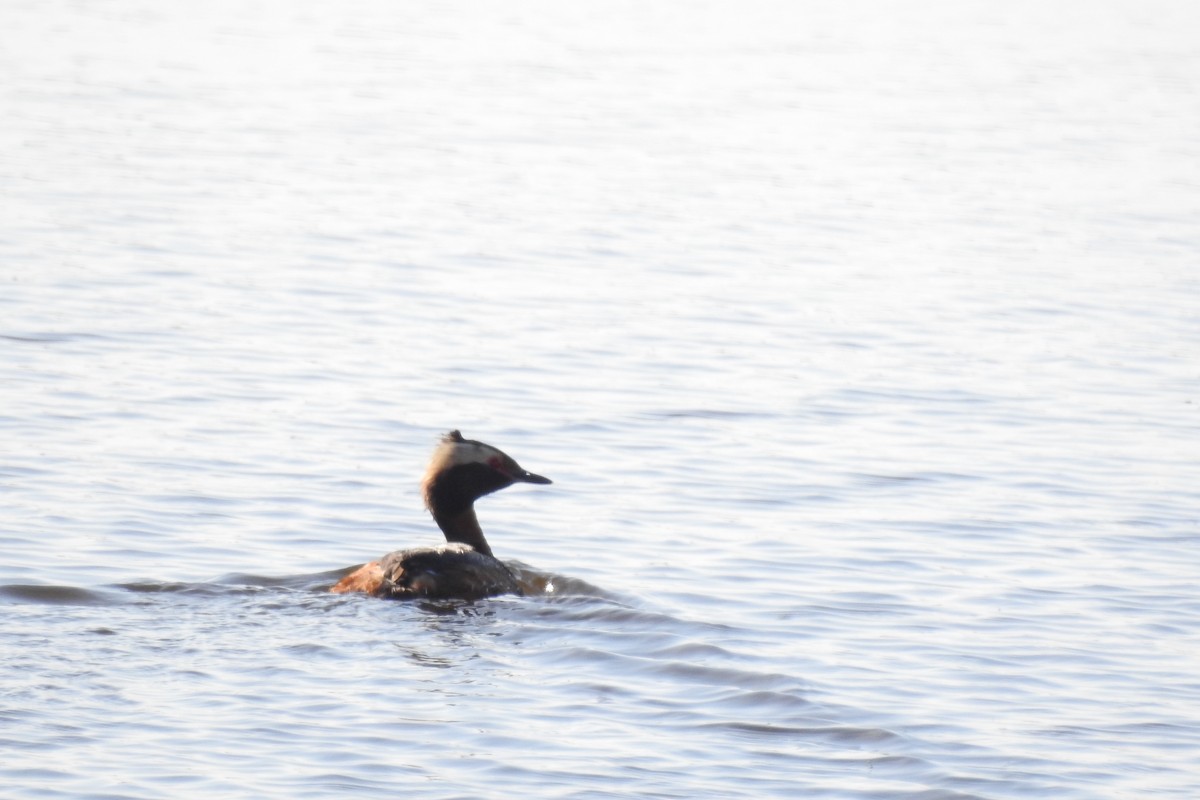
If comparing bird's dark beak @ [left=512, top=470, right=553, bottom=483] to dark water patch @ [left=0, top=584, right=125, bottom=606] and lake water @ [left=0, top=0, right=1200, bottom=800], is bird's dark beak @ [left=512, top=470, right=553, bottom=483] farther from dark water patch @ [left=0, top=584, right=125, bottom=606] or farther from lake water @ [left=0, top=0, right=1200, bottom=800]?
dark water patch @ [left=0, top=584, right=125, bottom=606]

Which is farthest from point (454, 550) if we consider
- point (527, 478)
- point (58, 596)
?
point (58, 596)

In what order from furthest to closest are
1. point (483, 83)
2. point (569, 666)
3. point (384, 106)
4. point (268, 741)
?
point (483, 83) < point (384, 106) < point (569, 666) < point (268, 741)

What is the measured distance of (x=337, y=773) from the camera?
8.34 metres

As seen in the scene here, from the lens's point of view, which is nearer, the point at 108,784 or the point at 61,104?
the point at 108,784

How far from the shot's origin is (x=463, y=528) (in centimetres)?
1215

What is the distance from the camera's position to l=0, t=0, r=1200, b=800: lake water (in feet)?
29.9

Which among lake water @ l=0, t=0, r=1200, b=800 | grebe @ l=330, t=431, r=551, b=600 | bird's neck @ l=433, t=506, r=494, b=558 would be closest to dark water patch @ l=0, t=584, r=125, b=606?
lake water @ l=0, t=0, r=1200, b=800

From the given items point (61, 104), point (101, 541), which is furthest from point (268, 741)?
point (61, 104)

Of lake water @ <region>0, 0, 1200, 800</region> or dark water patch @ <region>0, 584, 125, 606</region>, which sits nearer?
lake water @ <region>0, 0, 1200, 800</region>

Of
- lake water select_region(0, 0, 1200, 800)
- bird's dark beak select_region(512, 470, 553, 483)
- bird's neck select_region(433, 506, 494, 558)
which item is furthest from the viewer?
bird's dark beak select_region(512, 470, 553, 483)

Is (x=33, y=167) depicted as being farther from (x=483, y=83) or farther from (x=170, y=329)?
(x=483, y=83)

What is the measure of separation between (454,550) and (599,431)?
395 centimetres

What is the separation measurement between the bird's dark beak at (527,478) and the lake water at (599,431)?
436 mm

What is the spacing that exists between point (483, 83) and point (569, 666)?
23.8 meters
